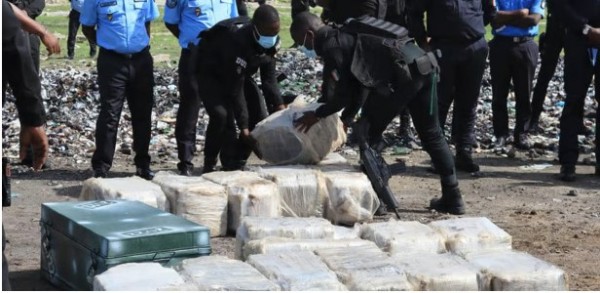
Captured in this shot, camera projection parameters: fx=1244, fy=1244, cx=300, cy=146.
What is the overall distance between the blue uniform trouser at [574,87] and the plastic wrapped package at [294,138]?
2.22m

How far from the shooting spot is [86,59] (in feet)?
63.0

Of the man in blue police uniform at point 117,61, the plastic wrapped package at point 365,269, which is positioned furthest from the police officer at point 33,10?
the plastic wrapped package at point 365,269

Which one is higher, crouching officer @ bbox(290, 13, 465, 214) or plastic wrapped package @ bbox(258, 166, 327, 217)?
crouching officer @ bbox(290, 13, 465, 214)

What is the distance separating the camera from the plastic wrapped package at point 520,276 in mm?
6570

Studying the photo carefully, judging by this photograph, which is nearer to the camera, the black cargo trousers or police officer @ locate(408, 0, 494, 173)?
the black cargo trousers

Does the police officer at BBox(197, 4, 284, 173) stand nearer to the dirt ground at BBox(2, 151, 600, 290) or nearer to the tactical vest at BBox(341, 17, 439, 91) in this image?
the tactical vest at BBox(341, 17, 439, 91)

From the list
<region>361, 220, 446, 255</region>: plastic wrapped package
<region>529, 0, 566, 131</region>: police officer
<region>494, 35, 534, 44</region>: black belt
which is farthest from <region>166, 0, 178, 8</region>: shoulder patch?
<region>361, 220, 446, 255</region>: plastic wrapped package

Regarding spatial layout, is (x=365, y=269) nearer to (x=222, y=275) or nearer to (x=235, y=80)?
(x=222, y=275)

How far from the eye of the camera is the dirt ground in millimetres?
8352

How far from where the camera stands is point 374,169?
9617 millimetres

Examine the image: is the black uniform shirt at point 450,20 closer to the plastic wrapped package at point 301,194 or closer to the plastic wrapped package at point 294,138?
the plastic wrapped package at point 294,138

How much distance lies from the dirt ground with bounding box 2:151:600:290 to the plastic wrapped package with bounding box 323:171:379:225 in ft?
1.92

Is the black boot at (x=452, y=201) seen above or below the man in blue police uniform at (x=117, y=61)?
below

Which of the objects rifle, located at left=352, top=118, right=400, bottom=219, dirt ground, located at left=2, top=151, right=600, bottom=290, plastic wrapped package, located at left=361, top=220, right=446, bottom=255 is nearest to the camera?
plastic wrapped package, located at left=361, top=220, right=446, bottom=255
